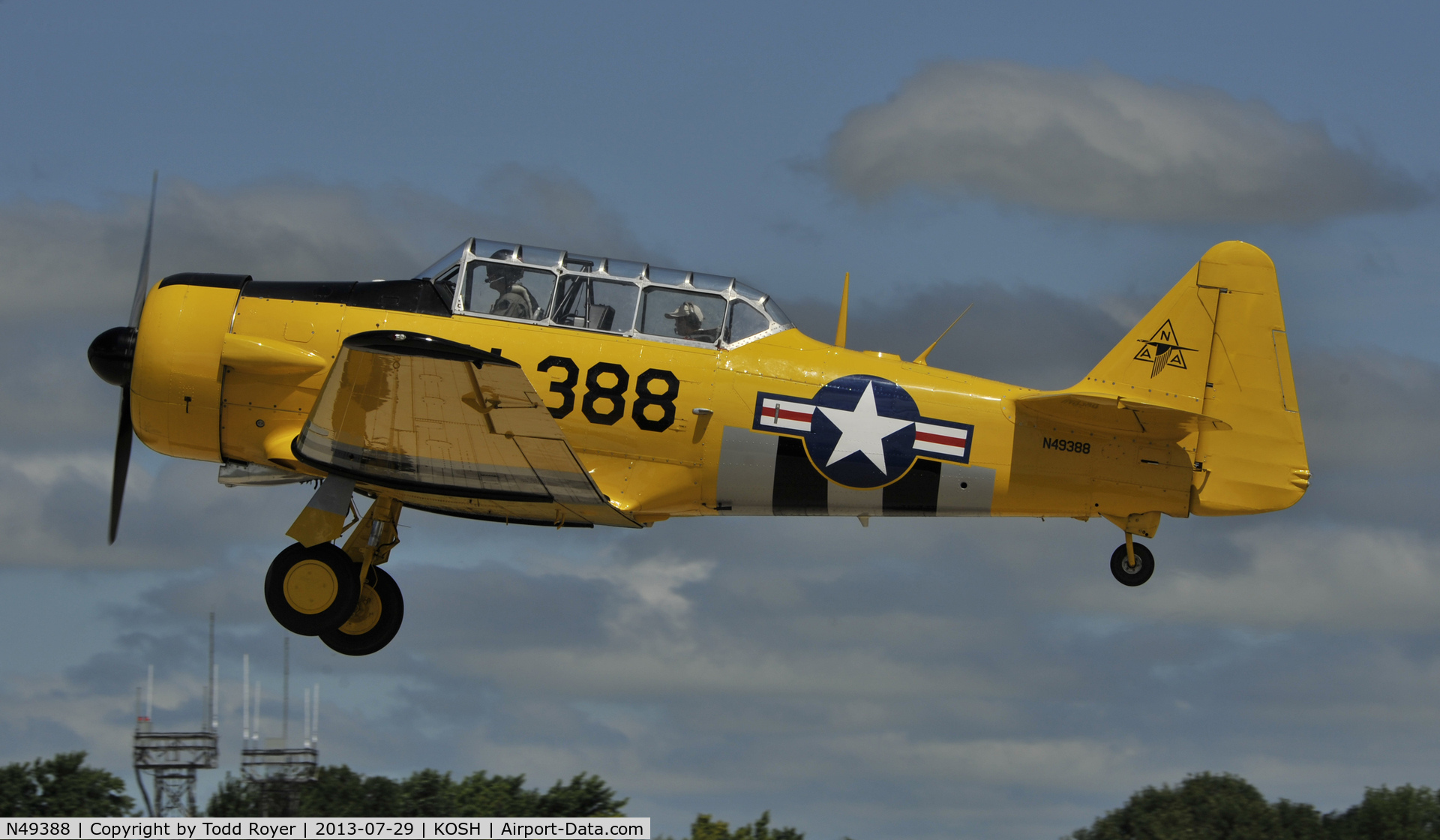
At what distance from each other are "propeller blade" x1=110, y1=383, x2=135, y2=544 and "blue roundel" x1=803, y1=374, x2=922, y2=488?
246 inches

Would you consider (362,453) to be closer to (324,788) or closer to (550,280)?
(550,280)

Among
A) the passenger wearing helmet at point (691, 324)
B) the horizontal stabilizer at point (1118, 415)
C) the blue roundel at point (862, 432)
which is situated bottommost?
the blue roundel at point (862, 432)

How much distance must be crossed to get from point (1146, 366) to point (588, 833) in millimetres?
8435

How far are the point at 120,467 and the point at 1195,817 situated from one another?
111 feet

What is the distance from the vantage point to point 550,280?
13.3 m

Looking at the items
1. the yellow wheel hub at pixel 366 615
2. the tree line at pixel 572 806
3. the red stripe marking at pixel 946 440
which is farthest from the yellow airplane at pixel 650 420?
the tree line at pixel 572 806

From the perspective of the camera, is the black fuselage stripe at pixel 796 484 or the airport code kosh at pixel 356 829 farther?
the airport code kosh at pixel 356 829

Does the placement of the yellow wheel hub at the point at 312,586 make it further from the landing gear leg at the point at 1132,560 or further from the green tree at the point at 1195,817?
the green tree at the point at 1195,817

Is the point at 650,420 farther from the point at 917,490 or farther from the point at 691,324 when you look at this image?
the point at 917,490

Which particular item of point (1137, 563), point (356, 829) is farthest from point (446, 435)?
point (356, 829)

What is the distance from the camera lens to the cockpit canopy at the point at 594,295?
1326 centimetres

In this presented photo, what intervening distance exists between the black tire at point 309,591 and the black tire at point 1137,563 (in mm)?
6734

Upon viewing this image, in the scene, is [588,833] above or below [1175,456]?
below

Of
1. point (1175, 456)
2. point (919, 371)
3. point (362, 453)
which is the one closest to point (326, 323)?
point (362, 453)
